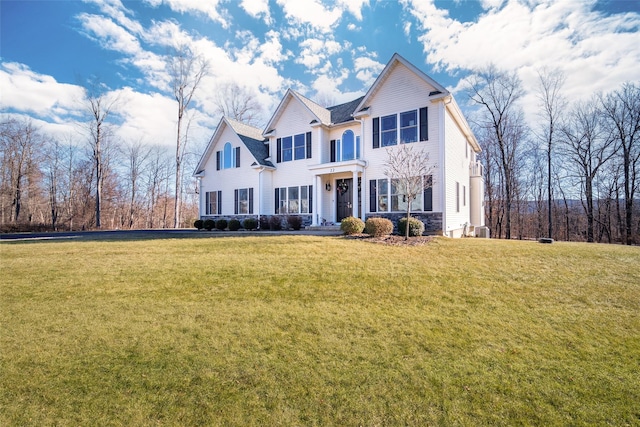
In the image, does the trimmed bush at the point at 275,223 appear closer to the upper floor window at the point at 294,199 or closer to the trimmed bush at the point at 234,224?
the upper floor window at the point at 294,199

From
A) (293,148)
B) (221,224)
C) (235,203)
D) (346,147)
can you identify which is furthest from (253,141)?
(346,147)

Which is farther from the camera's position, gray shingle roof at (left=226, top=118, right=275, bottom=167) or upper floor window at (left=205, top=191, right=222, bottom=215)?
upper floor window at (left=205, top=191, right=222, bottom=215)

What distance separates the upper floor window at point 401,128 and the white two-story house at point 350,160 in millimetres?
50

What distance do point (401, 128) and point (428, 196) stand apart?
12.4ft

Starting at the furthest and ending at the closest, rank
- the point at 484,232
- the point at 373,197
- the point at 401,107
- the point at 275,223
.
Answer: the point at 484,232 < the point at 275,223 < the point at 373,197 < the point at 401,107

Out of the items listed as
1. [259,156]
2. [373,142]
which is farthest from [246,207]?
[373,142]

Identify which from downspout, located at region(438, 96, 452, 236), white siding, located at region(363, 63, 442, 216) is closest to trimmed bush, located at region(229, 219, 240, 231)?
white siding, located at region(363, 63, 442, 216)

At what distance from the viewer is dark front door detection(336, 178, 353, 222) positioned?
17.2 metres

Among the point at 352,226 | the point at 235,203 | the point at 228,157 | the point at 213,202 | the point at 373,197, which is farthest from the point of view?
the point at 213,202

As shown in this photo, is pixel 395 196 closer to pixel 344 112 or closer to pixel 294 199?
pixel 294 199

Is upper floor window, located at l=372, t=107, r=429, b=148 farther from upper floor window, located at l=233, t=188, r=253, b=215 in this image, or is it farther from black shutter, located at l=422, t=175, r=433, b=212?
upper floor window, located at l=233, t=188, r=253, b=215

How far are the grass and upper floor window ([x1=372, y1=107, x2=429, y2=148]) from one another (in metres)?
8.15

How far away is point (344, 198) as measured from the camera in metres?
17.5

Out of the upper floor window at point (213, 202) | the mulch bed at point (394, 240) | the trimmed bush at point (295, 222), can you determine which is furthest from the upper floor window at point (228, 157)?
the mulch bed at point (394, 240)
